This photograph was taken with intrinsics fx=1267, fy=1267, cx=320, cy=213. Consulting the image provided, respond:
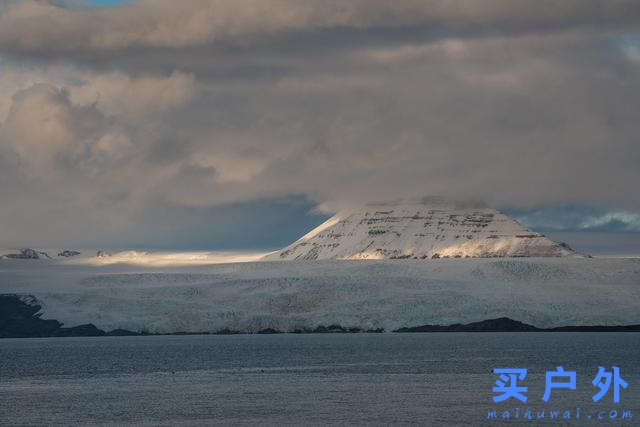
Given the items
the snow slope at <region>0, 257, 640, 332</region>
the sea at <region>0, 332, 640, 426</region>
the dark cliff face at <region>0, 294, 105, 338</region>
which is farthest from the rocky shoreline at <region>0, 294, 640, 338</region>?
the sea at <region>0, 332, 640, 426</region>

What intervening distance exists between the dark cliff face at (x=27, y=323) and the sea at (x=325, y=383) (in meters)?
5.79

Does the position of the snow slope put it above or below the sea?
above

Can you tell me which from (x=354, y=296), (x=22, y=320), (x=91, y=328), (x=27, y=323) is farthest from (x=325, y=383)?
(x=22, y=320)

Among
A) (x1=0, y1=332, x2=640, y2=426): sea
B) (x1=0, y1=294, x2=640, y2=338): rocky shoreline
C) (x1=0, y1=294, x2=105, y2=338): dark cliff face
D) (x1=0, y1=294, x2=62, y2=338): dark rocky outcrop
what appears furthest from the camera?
(x1=0, y1=294, x2=62, y2=338): dark rocky outcrop

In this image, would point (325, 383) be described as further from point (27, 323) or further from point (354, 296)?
point (27, 323)

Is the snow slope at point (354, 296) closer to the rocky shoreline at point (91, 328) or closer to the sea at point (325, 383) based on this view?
the rocky shoreline at point (91, 328)

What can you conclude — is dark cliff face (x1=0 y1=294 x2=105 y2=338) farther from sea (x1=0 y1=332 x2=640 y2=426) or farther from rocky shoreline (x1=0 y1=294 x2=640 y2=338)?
sea (x1=0 y1=332 x2=640 y2=426)

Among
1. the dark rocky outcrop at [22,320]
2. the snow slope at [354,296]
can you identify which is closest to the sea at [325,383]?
the snow slope at [354,296]

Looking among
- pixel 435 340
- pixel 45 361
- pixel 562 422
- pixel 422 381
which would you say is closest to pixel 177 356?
pixel 45 361

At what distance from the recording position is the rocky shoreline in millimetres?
106812

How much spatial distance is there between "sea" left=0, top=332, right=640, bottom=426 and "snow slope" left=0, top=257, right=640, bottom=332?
7.37 metres

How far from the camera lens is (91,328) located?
10706 centimetres

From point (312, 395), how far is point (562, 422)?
13752 mm

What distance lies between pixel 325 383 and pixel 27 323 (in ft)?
189
